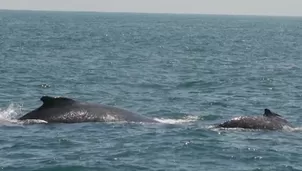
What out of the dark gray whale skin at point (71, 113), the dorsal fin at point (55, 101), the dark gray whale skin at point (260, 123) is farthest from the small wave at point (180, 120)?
the dorsal fin at point (55, 101)

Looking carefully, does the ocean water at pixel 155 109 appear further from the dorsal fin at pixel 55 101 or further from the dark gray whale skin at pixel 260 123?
the dorsal fin at pixel 55 101

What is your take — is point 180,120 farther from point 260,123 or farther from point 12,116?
point 12,116

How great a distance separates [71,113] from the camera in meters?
23.7

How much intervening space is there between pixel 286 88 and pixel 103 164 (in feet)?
72.9

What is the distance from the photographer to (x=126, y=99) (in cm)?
3244

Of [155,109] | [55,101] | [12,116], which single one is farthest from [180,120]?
[12,116]

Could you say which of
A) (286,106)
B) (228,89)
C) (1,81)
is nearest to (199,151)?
(286,106)

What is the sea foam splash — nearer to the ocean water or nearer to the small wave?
the ocean water

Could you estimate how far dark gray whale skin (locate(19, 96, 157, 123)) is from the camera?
2345 centimetres

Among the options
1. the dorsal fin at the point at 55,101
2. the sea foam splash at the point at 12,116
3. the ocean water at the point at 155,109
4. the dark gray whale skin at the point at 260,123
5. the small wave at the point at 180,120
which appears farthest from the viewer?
the small wave at the point at 180,120

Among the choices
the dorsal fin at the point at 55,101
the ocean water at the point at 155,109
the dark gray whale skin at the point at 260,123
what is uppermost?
the dorsal fin at the point at 55,101

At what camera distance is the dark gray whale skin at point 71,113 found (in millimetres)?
23453

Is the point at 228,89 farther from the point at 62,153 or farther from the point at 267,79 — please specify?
the point at 62,153

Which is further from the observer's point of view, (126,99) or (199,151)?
(126,99)
